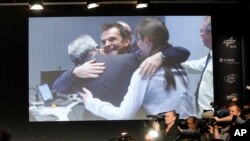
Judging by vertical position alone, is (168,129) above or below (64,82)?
below

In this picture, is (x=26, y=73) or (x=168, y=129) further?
(x=26, y=73)

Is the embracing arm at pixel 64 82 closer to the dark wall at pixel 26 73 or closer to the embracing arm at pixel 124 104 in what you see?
the embracing arm at pixel 124 104

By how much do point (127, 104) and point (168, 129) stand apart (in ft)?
8.32

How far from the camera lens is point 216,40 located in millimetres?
9047

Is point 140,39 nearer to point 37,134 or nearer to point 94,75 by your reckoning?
point 94,75

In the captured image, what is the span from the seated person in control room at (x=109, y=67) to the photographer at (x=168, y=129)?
2496mm

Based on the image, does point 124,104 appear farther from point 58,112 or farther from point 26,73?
point 26,73

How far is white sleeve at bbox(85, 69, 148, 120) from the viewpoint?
8727 mm

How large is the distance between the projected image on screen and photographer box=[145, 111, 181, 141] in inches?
93.8

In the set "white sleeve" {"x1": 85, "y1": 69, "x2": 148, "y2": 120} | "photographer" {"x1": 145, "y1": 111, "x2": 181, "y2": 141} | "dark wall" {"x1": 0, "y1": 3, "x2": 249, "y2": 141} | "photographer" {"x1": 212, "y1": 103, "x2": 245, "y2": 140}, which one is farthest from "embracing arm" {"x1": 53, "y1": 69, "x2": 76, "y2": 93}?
"photographer" {"x1": 212, "y1": 103, "x2": 245, "y2": 140}

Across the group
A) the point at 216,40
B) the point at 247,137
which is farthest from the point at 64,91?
the point at 247,137

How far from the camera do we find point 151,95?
884cm

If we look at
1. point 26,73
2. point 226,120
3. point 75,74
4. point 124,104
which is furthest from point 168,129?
point 26,73

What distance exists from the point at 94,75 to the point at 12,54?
1.57 m
